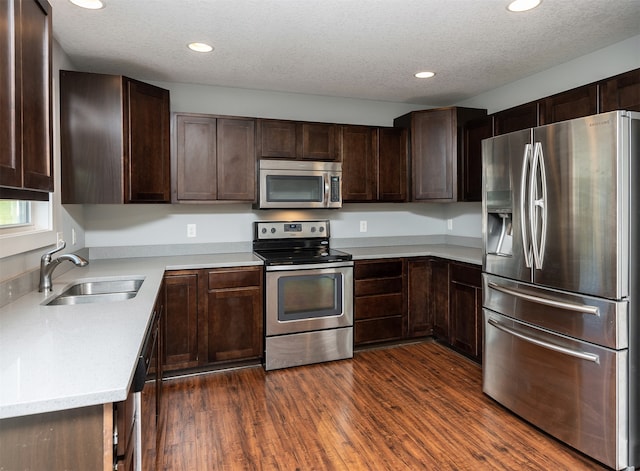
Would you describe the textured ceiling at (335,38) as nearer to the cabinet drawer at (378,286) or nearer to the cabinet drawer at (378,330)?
the cabinet drawer at (378,286)

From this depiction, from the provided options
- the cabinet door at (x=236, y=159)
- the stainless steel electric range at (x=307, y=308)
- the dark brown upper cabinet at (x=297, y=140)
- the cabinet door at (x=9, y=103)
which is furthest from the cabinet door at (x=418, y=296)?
the cabinet door at (x=9, y=103)

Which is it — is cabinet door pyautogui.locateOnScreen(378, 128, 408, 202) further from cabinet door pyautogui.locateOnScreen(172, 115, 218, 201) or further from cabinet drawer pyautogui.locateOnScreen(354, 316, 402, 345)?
cabinet door pyautogui.locateOnScreen(172, 115, 218, 201)

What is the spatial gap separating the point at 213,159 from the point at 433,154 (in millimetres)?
1971

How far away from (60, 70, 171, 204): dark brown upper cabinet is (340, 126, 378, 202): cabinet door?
1.70 meters

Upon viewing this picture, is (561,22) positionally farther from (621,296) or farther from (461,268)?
(461,268)

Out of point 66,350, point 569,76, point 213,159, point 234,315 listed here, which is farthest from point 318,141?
point 66,350

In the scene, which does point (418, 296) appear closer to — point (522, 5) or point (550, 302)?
point (550, 302)

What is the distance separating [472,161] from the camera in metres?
3.58

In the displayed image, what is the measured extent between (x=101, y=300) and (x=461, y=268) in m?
2.64

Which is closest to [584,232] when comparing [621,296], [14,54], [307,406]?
[621,296]

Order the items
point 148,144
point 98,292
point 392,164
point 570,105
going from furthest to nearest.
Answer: point 392,164 → point 148,144 → point 570,105 → point 98,292

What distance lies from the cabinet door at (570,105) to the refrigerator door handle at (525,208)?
0.63 metres

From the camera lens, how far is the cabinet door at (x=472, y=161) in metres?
3.48

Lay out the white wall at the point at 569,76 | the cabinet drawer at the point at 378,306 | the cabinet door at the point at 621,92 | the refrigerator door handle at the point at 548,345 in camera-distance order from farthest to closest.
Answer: the cabinet drawer at the point at 378,306 < the white wall at the point at 569,76 < the cabinet door at the point at 621,92 < the refrigerator door handle at the point at 548,345
